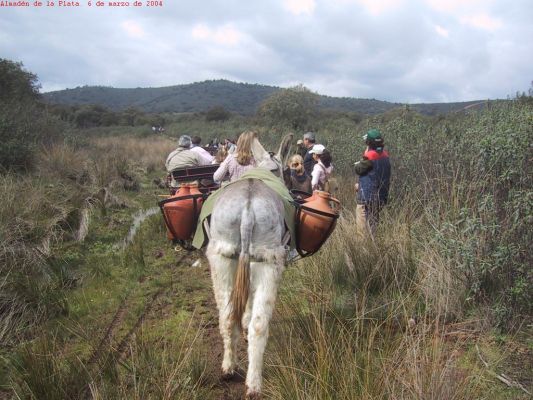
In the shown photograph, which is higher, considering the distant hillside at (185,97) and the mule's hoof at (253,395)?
the distant hillside at (185,97)

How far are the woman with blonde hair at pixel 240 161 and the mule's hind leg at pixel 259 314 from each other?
1891mm

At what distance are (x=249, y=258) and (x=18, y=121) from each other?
45.5ft

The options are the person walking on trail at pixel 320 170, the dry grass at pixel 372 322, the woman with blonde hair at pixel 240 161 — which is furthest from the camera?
the person walking on trail at pixel 320 170

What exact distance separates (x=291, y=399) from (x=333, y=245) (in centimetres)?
290

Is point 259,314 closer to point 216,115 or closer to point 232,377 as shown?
point 232,377

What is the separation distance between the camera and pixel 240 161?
17.5 feet

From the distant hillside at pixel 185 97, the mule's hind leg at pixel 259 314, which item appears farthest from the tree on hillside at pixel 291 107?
the distant hillside at pixel 185 97

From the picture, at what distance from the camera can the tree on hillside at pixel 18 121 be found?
1098 centimetres

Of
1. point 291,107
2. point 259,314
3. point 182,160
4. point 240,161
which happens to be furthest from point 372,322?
point 291,107

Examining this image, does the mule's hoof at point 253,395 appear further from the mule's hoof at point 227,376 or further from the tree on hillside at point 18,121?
the tree on hillside at point 18,121

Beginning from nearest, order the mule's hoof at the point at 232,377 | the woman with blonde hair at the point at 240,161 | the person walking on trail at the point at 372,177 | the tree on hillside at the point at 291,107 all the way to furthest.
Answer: the mule's hoof at the point at 232,377 → the woman with blonde hair at the point at 240,161 → the person walking on trail at the point at 372,177 → the tree on hillside at the point at 291,107

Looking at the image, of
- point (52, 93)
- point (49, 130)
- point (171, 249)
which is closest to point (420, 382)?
point (171, 249)

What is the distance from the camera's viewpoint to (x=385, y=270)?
4918mm

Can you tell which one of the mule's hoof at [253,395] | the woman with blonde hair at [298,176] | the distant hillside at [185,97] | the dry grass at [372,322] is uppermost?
the distant hillside at [185,97]
